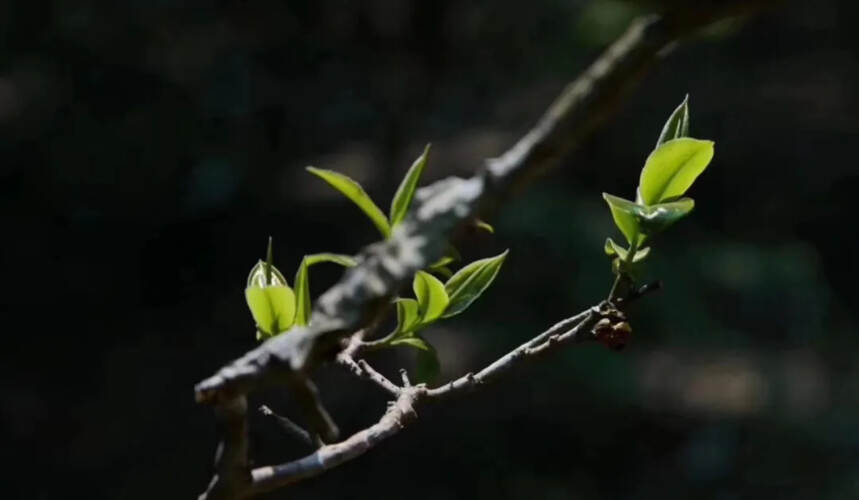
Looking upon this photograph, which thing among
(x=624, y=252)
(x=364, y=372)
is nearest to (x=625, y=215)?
(x=624, y=252)

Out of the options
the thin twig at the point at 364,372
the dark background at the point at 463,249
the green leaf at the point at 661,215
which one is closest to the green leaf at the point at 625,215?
the green leaf at the point at 661,215

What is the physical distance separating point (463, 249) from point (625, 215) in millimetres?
2236

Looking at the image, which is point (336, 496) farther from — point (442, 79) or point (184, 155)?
point (442, 79)

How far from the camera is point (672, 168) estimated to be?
1.50ft

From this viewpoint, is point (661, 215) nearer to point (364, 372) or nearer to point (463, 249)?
point (364, 372)

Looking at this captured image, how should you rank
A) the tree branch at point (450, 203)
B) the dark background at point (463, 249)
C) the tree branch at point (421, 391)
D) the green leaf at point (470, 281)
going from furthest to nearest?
the dark background at point (463, 249) → the green leaf at point (470, 281) → the tree branch at point (421, 391) → the tree branch at point (450, 203)

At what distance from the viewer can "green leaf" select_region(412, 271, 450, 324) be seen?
1.50 feet

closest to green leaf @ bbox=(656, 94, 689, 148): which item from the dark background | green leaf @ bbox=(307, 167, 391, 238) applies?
green leaf @ bbox=(307, 167, 391, 238)

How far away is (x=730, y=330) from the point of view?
11.3ft

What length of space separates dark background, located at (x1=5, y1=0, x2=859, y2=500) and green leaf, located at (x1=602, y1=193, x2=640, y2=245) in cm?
229

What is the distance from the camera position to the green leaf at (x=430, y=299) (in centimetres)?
46

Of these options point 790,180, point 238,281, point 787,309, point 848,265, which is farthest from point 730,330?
point 238,281

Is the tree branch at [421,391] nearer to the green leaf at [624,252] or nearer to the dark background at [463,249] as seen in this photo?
the green leaf at [624,252]

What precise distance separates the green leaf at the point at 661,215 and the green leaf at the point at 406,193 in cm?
9
